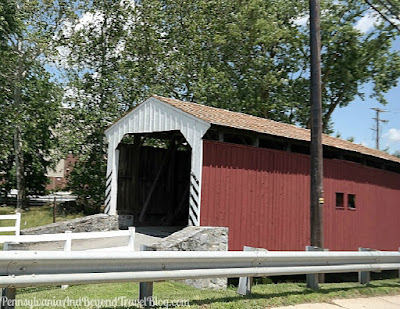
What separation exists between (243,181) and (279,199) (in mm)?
1518

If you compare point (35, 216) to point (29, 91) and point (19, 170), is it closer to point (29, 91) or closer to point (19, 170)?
point (19, 170)

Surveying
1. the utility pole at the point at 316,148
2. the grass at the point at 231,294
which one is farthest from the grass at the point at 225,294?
the utility pole at the point at 316,148

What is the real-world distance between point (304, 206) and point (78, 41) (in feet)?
56.6

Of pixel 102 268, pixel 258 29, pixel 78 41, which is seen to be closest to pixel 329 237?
pixel 102 268

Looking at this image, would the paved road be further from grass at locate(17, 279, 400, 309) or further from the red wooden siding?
the red wooden siding

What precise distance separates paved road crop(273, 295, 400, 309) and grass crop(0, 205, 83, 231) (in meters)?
16.2

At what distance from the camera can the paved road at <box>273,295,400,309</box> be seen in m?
5.56

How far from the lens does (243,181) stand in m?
10.9

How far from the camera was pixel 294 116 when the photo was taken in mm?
27344

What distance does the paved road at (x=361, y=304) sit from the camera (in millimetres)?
5558

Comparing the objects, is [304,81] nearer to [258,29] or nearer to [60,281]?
[258,29]

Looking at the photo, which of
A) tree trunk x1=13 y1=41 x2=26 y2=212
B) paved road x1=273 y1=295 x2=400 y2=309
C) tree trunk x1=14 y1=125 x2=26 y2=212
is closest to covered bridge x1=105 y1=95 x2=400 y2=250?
paved road x1=273 y1=295 x2=400 y2=309

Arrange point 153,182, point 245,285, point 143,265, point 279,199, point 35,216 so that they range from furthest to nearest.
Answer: point 35,216, point 153,182, point 279,199, point 245,285, point 143,265

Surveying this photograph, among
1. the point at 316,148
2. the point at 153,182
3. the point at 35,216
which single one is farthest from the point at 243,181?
the point at 35,216
